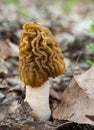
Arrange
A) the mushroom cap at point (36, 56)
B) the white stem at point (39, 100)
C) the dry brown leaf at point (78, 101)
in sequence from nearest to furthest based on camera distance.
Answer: the dry brown leaf at point (78, 101), the mushroom cap at point (36, 56), the white stem at point (39, 100)

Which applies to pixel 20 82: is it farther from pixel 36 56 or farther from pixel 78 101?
pixel 78 101

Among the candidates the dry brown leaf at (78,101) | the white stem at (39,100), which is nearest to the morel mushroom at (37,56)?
the white stem at (39,100)

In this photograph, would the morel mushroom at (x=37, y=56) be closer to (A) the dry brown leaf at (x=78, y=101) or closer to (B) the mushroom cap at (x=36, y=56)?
(B) the mushroom cap at (x=36, y=56)

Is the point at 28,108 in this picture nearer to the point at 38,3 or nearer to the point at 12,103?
the point at 12,103

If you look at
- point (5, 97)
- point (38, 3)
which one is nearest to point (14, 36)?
point (5, 97)

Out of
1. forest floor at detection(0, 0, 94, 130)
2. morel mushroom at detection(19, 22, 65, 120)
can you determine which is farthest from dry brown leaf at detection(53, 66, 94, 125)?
morel mushroom at detection(19, 22, 65, 120)
